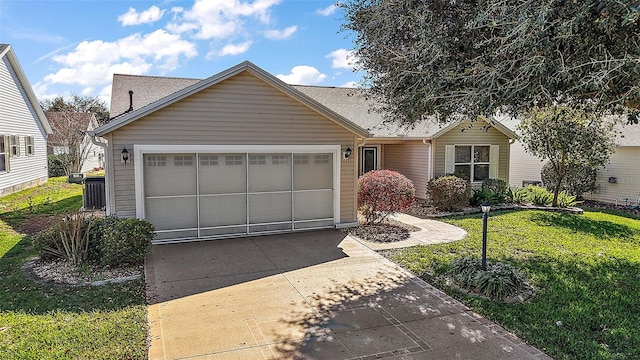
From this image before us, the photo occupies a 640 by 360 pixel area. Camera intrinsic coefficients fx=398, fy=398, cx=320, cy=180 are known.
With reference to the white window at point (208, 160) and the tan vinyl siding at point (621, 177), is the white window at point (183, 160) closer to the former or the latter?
the white window at point (208, 160)

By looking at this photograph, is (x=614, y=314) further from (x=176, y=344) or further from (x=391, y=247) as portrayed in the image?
(x=176, y=344)

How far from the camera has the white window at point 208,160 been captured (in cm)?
969

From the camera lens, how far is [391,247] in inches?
360

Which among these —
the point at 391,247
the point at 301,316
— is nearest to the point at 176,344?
Result: the point at 301,316

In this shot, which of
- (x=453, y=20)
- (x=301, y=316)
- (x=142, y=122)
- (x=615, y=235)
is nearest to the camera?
(x=301, y=316)

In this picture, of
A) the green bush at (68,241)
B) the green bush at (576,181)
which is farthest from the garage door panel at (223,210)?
the green bush at (576,181)

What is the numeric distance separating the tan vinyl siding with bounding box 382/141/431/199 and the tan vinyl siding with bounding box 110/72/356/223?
5882 mm

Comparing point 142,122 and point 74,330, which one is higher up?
Result: point 142,122

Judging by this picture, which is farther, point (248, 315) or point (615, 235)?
point (615, 235)

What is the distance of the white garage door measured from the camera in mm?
9438

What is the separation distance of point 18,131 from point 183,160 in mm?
13170

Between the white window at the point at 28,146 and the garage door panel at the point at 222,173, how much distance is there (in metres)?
13.8

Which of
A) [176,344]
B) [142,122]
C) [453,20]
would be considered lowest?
[176,344]

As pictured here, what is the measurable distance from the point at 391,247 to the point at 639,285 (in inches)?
177
